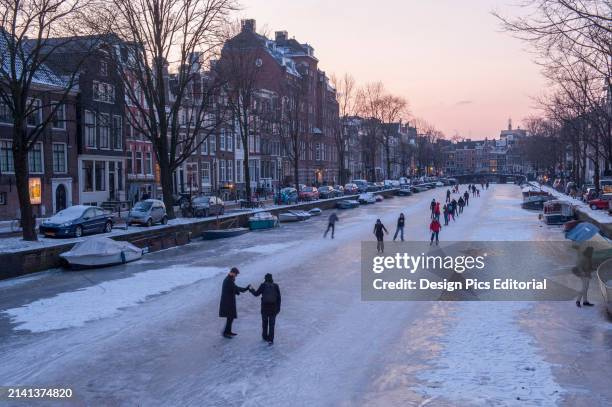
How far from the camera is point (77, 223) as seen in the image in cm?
2862

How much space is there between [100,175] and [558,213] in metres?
34.1

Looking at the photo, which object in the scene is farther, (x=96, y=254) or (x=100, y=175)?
(x=100, y=175)

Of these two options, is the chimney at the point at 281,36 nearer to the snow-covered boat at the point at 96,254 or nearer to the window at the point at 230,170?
the window at the point at 230,170

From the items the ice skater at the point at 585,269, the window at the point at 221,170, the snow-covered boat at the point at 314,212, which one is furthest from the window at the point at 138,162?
the ice skater at the point at 585,269

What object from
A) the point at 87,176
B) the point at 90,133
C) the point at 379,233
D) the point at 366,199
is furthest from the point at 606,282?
the point at 366,199

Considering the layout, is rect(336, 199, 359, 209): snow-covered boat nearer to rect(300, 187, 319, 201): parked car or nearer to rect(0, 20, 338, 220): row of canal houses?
rect(300, 187, 319, 201): parked car

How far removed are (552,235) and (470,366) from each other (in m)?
25.4

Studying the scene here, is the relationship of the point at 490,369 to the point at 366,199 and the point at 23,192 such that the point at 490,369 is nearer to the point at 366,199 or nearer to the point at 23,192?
the point at 23,192

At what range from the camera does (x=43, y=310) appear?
16516mm

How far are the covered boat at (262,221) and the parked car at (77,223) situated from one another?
10.6 m

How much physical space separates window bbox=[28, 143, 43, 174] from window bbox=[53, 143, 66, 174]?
1537mm

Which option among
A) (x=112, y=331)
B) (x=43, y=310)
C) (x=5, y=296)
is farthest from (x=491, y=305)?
(x=5, y=296)

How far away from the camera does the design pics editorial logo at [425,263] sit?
78.3 feet

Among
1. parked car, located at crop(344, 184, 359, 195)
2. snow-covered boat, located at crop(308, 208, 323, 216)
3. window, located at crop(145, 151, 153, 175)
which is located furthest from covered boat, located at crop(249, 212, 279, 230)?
parked car, located at crop(344, 184, 359, 195)
